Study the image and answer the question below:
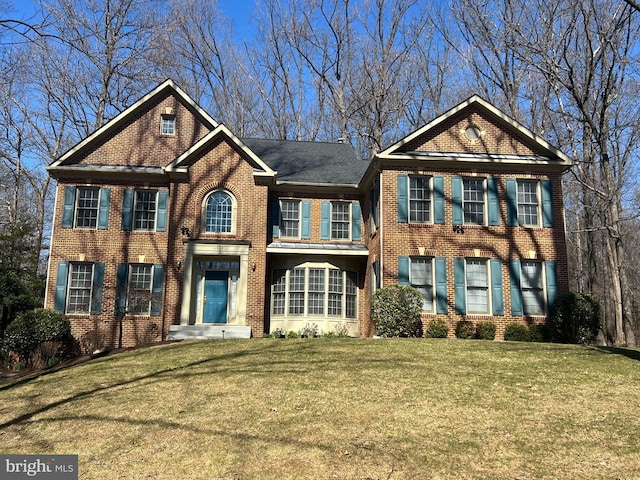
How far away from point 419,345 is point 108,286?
36.3 ft

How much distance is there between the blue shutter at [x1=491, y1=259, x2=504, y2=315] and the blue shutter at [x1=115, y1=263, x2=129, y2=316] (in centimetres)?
1251

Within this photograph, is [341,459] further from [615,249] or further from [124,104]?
[124,104]

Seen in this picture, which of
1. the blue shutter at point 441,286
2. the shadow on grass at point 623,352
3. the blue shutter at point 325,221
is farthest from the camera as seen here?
the blue shutter at point 325,221

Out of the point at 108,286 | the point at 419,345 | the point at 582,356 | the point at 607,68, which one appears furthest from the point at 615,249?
the point at 108,286

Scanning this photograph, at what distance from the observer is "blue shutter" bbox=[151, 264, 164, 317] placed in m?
16.9

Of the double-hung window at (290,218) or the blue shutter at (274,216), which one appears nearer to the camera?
the blue shutter at (274,216)

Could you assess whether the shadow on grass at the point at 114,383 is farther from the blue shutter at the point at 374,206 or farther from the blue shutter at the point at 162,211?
the blue shutter at the point at 374,206

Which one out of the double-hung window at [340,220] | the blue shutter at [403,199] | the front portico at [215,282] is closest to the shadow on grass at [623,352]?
the blue shutter at [403,199]

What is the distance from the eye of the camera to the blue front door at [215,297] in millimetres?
17016

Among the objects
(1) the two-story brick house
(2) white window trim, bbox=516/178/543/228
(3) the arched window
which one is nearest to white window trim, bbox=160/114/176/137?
(1) the two-story brick house

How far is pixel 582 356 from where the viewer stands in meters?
11.4

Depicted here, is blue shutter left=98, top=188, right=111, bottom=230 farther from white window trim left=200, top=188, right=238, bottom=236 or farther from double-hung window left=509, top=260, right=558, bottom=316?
double-hung window left=509, top=260, right=558, bottom=316

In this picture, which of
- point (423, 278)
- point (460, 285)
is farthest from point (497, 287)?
point (423, 278)

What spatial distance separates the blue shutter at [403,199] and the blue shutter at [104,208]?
10.5 meters
